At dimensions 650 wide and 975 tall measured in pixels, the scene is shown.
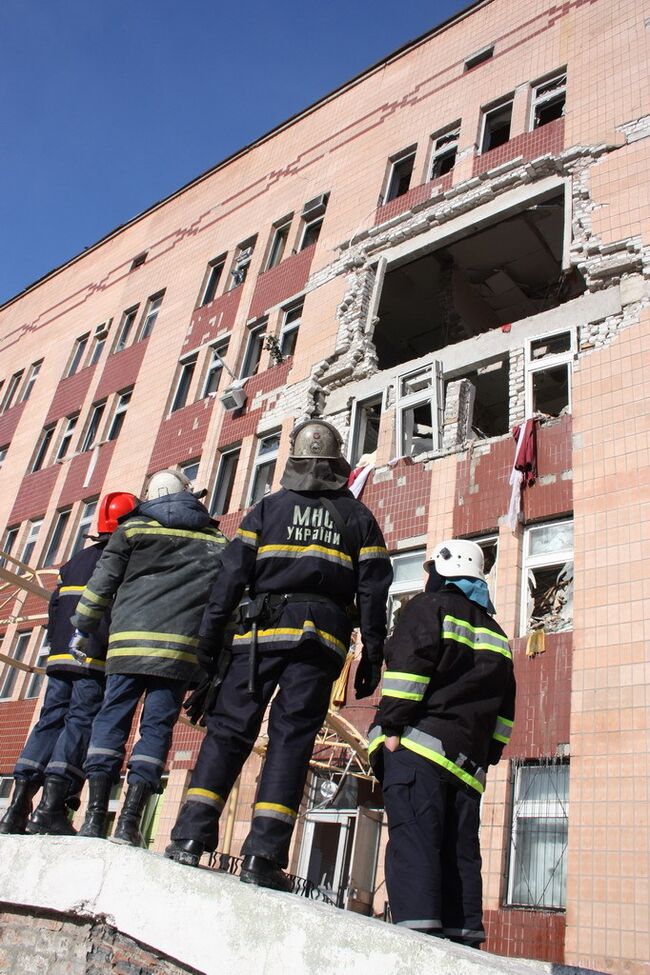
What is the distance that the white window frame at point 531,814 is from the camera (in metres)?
8.82

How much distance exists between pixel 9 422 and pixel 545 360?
18.1 metres

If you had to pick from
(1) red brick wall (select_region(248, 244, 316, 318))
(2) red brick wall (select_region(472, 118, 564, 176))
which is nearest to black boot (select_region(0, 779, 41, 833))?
(2) red brick wall (select_region(472, 118, 564, 176))

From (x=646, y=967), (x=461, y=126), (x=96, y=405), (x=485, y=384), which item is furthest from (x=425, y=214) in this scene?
(x=646, y=967)

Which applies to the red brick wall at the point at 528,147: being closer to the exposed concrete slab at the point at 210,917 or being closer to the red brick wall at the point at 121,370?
the red brick wall at the point at 121,370

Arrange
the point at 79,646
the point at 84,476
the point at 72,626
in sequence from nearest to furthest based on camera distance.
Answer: the point at 79,646 < the point at 72,626 < the point at 84,476

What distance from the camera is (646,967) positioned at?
24.6 ft

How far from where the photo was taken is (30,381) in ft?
86.1

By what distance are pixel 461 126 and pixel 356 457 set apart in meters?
7.60

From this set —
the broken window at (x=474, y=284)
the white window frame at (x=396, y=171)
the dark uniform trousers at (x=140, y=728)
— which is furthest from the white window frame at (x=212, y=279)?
the dark uniform trousers at (x=140, y=728)

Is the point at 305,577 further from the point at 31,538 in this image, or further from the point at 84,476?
the point at 31,538

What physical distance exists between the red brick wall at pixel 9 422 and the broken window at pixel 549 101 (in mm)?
16526

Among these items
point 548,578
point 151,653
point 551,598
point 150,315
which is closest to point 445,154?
point 150,315

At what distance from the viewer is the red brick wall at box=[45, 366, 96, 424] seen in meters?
23.1

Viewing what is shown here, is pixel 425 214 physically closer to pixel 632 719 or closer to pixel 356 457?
pixel 356 457
